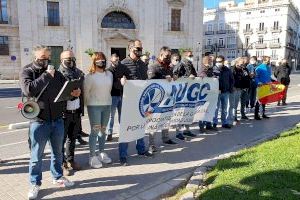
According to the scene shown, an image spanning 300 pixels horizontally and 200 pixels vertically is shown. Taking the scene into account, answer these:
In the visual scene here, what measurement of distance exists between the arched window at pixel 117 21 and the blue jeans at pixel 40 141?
36.6 meters

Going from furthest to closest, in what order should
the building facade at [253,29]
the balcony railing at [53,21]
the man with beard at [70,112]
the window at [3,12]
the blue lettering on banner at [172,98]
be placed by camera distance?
the building facade at [253,29]
the balcony railing at [53,21]
the window at [3,12]
the blue lettering on banner at [172,98]
the man with beard at [70,112]

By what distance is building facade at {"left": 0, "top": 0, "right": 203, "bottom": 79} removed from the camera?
121 feet

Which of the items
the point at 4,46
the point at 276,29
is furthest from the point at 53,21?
the point at 276,29

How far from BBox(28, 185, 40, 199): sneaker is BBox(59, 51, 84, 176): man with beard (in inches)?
35.3

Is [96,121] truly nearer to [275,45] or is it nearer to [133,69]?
[133,69]

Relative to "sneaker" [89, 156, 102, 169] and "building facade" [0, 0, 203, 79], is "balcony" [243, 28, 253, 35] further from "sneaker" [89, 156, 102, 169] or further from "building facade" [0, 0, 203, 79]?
"sneaker" [89, 156, 102, 169]

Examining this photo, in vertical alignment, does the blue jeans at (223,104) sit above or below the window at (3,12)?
below

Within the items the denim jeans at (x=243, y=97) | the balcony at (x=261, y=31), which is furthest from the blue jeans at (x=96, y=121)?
the balcony at (x=261, y=31)

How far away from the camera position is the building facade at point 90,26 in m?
36.8

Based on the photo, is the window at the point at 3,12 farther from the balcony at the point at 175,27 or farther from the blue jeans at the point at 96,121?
the blue jeans at the point at 96,121

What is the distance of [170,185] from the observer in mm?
5215

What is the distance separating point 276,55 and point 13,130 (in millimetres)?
83706

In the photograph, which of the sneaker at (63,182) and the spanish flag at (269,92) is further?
the spanish flag at (269,92)

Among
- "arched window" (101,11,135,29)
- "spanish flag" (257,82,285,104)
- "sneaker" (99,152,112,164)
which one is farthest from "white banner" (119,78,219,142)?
"arched window" (101,11,135,29)
